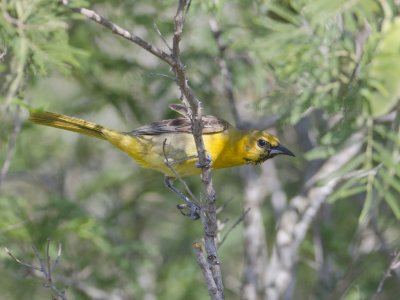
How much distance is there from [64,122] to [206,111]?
8.58 feet

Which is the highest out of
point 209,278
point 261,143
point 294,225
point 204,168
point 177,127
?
point 177,127

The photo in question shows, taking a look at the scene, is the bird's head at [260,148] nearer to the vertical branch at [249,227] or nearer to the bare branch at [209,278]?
the vertical branch at [249,227]

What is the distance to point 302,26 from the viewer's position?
4.67 m

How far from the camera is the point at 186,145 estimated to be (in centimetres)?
494

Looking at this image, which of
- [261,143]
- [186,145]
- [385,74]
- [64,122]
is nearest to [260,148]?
[261,143]

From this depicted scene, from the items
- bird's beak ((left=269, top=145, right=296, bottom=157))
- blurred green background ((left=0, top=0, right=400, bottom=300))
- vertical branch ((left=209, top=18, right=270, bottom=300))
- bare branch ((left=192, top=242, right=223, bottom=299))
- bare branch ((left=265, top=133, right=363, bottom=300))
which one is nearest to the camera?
bare branch ((left=192, top=242, right=223, bottom=299))

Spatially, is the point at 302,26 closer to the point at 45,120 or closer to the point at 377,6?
the point at 377,6

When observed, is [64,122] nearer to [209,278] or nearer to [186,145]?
[186,145]

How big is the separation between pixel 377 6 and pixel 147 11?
2.87m

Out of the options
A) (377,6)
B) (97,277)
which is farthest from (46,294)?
(377,6)

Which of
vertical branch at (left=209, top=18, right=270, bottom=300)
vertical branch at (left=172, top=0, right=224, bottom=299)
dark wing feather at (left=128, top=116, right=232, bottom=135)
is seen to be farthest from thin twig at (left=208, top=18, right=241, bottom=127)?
vertical branch at (left=172, top=0, right=224, bottom=299)

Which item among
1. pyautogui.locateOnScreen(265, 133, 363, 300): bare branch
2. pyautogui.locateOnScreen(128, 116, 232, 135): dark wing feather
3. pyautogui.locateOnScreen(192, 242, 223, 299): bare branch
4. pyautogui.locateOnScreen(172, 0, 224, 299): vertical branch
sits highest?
pyautogui.locateOnScreen(128, 116, 232, 135): dark wing feather

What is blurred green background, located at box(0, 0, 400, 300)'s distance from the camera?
421 centimetres

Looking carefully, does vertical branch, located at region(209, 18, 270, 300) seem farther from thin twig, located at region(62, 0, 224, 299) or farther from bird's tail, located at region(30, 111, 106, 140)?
thin twig, located at region(62, 0, 224, 299)
